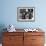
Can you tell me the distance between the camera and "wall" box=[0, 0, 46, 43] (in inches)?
175

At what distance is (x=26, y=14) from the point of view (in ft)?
14.7

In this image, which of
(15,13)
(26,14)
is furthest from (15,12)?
(26,14)

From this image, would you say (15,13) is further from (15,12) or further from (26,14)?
(26,14)

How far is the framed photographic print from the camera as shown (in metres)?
4.45

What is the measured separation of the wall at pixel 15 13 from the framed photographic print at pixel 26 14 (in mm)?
100

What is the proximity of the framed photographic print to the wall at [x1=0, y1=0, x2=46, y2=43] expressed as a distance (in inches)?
3.9

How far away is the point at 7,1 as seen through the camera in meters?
4.43

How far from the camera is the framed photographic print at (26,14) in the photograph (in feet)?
14.6

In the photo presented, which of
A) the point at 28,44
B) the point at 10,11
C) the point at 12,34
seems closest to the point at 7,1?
the point at 10,11

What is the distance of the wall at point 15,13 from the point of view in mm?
4438

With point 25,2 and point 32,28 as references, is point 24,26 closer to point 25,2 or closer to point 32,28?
point 32,28

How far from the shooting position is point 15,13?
445 cm

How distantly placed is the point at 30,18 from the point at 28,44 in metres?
0.91

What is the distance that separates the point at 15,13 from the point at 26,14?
1.20 ft
